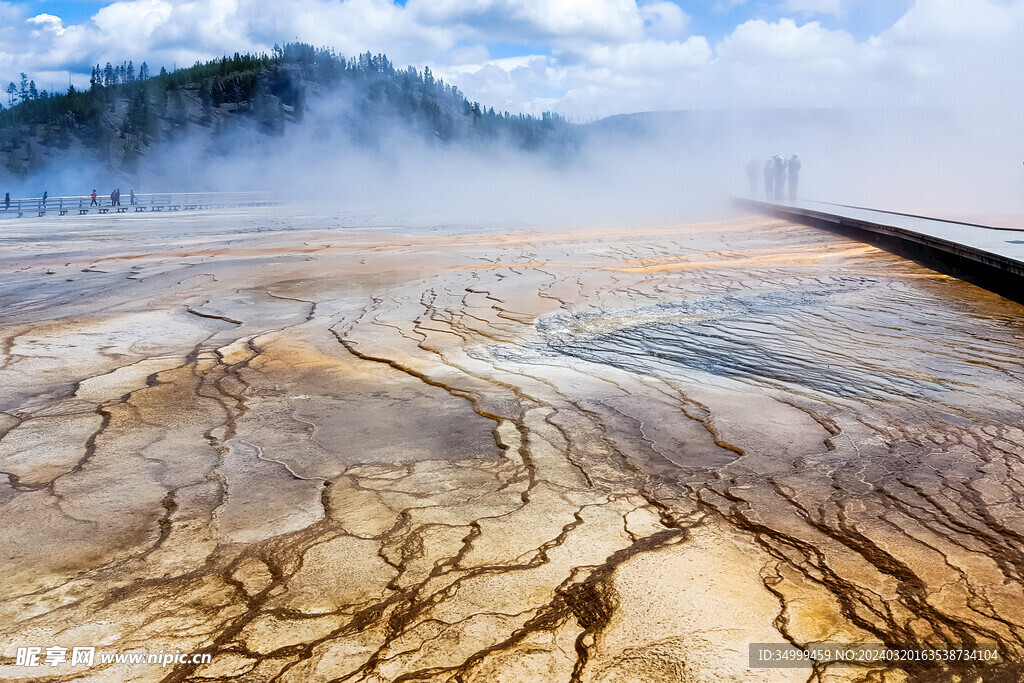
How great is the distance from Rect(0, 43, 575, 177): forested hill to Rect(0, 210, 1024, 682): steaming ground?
267 feet

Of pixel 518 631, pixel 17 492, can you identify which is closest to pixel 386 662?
pixel 518 631

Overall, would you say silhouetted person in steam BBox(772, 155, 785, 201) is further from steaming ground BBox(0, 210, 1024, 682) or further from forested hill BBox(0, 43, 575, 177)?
forested hill BBox(0, 43, 575, 177)

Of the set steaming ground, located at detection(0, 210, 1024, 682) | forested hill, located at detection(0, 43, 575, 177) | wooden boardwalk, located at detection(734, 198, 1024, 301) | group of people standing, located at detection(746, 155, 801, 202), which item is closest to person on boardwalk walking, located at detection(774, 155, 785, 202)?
group of people standing, located at detection(746, 155, 801, 202)

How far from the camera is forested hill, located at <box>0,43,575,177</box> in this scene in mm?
76938

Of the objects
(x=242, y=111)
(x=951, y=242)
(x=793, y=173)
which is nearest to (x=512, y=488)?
(x=951, y=242)

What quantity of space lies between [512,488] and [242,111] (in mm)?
104056

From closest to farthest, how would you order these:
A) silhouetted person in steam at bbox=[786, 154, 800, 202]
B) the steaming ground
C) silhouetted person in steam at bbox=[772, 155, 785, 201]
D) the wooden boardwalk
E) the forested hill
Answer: the steaming ground < the wooden boardwalk < silhouetted person in steam at bbox=[786, 154, 800, 202] < silhouetted person in steam at bbox=[772, 155, 785, 201] < the forested hill

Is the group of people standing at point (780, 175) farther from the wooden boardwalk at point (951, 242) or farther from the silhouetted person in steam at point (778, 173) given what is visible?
the wooden boardwalk at point (951, 242)

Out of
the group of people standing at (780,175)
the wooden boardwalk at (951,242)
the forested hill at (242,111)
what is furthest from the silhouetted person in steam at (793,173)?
the forested hill at (242,111)

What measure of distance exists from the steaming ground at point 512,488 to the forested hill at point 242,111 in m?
81.5

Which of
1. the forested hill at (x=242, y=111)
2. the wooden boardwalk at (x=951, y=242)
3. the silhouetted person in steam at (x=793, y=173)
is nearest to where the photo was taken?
the wooden boardwalk at (x=951, y=242)

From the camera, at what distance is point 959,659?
1.76 metres

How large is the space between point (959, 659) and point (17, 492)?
10.2 feet

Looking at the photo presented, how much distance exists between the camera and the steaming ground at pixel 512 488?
1866 millimetres
